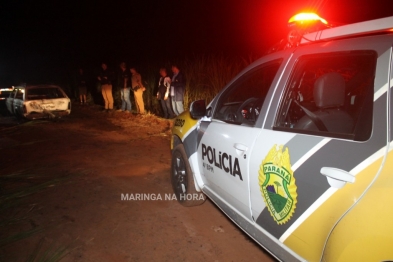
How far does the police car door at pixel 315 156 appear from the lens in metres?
1.53

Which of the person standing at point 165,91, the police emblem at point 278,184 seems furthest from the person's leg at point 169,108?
the police emblem at point 278,184

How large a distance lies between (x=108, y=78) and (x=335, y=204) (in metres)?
11.1

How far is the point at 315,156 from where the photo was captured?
5.68 ft

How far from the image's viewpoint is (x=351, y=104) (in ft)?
8.80

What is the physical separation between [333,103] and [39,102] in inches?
390

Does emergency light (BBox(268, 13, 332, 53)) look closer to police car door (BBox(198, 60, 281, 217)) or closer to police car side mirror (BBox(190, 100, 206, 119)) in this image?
police car door (BBox(198, 60, 281, 217))

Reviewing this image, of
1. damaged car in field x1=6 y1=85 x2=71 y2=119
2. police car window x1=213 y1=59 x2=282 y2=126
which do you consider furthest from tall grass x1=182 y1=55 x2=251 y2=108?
police car window x1=213 y1=59 x2=282 y2=126

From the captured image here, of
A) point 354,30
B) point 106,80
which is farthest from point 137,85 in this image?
point 354,30

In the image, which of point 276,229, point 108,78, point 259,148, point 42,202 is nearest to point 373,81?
point 259,148

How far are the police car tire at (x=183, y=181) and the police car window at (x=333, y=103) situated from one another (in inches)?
57.3

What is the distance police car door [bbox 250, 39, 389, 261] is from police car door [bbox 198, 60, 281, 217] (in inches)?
5.6

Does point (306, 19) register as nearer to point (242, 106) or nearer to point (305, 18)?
point (305, 18)

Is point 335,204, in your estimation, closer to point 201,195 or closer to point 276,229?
point 276,229

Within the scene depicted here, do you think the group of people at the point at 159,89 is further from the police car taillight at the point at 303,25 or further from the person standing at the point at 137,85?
the police car taillight at the point at 303,25
